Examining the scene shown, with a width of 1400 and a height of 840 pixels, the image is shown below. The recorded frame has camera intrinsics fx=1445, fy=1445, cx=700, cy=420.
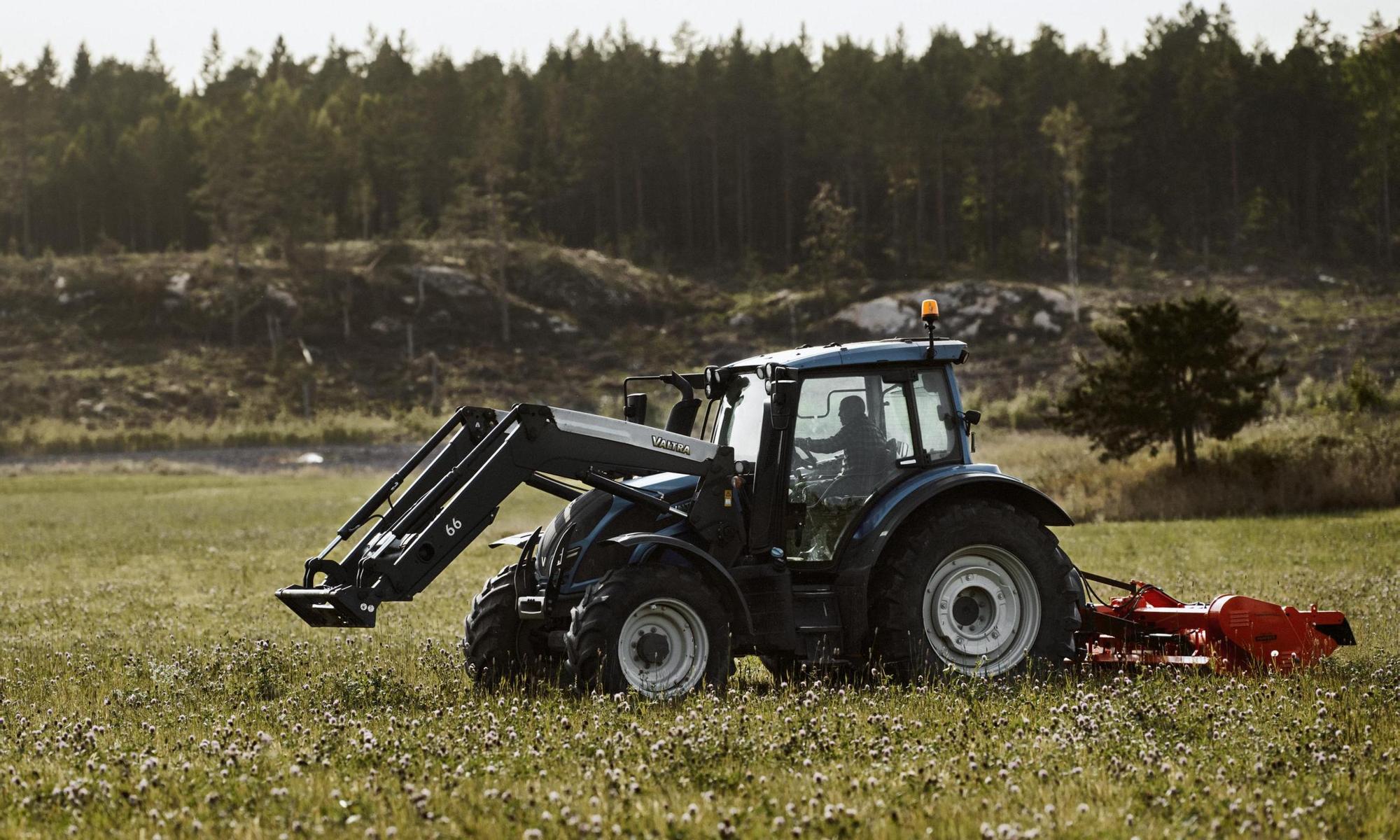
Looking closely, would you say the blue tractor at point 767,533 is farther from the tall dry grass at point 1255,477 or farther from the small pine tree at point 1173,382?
the small pine tree at point 1173,382

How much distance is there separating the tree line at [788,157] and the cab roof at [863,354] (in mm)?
77425

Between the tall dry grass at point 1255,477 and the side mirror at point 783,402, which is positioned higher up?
the side mirror at point 783,402

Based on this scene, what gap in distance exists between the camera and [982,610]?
428 inches

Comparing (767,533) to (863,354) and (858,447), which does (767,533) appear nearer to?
(858,447)

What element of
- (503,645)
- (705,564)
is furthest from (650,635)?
(503,645)

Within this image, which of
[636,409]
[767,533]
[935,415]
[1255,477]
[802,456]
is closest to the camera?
[767,533]

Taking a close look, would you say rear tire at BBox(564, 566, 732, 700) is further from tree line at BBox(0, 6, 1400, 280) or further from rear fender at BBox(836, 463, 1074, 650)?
tree line at BBox(0, 6, 1400, 280)

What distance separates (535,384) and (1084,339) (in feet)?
94.6

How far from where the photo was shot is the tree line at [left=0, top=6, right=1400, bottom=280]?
91625mm

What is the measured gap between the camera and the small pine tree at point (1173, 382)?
31781 mm

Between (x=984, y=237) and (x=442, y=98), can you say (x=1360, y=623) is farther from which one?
(x=442, y=98)

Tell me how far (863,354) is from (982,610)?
2.13m

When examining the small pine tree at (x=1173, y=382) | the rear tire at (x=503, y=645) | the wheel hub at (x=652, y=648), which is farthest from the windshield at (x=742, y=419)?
the small pine tree at (x=1173, y=382)

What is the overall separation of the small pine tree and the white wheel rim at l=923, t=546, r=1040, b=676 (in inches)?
878
